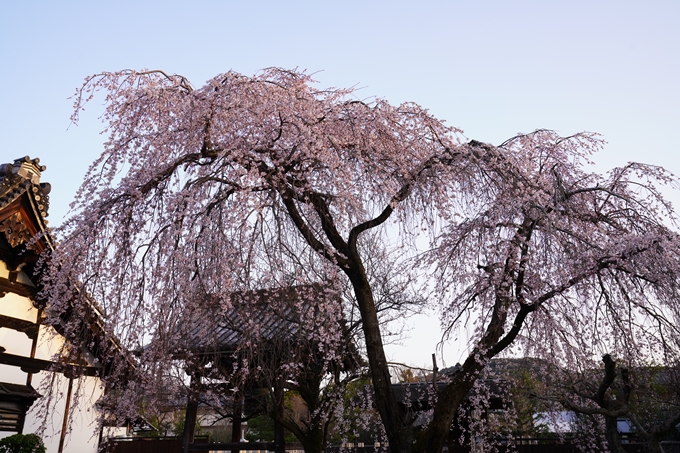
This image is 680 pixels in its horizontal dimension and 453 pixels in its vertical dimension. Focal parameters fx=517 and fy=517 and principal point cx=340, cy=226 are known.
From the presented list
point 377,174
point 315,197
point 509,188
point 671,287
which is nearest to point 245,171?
point 315,197

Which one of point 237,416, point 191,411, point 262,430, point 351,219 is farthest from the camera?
point 262,430

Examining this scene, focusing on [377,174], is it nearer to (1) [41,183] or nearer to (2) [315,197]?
(2) [315,197]

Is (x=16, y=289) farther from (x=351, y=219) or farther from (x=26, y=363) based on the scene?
(x=351, y=219)

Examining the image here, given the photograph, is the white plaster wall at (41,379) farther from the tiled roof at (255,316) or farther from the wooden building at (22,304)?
the tiled roof at (255,316)

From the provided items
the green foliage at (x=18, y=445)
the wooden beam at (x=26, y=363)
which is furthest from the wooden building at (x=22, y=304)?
the green foliage at (x=18, y=445)

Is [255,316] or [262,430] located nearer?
[255,316]

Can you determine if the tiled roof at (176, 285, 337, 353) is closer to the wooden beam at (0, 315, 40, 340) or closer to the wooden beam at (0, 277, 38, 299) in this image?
the wooden beam at (0, 315, 40, 340)

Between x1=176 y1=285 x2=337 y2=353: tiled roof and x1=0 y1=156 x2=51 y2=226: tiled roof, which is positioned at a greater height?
x1=0 y1=156 x2=51 y2=226: tiled roof

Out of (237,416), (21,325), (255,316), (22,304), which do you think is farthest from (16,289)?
(237,416)

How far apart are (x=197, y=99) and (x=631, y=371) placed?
18.7 feet

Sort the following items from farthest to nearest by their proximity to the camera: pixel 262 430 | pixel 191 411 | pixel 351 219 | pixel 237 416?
pixel 262 430, pixel 191 411, pixel 237 416, pixel 351 219

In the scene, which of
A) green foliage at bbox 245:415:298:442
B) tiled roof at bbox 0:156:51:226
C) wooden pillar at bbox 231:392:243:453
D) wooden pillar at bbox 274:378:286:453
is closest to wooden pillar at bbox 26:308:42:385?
tiled roof at bbox 0:156:51:226

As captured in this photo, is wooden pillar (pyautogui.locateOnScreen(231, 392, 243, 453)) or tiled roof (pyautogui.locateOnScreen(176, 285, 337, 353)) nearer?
tiled roof (pyautogui.locateOnScreen(176, 285, 337, 353))

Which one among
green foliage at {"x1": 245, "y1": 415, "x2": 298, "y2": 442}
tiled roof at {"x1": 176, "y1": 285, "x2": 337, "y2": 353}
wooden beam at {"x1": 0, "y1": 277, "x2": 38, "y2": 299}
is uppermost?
wooden beam at {"x1": 0, "y1": 277, "x2": 38, "y2": 299}
